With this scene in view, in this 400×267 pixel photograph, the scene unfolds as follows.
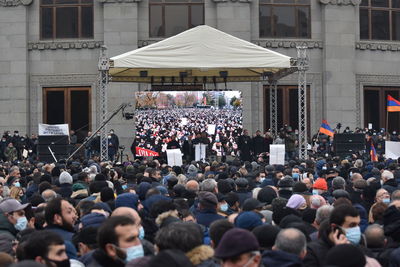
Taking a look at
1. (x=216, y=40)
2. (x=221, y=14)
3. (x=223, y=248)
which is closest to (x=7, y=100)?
(x=221, y=14)

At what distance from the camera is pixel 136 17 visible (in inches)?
1492

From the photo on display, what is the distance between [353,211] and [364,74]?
32876 mm

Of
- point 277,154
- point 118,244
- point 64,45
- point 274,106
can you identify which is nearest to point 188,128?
point 274,106

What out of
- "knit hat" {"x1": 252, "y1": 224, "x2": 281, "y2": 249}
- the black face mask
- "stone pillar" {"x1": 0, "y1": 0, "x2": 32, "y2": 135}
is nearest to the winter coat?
"knit hat" {"x1": 252, "y1": 224, "x2": 281, "y2": 249}

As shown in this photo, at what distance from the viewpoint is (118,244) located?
22.2 feet

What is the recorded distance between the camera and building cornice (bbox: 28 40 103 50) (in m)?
38.4

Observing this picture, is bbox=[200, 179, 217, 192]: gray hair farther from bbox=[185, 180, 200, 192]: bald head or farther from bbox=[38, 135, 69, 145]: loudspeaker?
bbox=[38, 135, 69, 145]: loudspeaker

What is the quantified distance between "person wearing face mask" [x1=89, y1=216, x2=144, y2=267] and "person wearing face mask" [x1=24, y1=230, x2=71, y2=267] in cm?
33

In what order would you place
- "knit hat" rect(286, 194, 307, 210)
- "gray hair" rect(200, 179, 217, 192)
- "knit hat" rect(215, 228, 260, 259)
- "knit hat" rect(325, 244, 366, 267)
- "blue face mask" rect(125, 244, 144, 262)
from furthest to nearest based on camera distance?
"gray hair" rect(200, 179, 217, 192) → "knit hat" rect(286, 194, 307, 210) → "blue face mask" rect(125, 244, 144, 262) → "knit hat" rect(325, 244, 366, 267) → "knit hat" rect(215, 228, 260, 259)

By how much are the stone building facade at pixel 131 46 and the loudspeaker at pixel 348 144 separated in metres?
8.83

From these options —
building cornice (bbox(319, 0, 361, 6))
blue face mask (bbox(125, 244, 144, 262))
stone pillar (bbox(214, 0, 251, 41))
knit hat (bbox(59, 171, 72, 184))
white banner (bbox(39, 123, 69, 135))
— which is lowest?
blue face mask (bbox(125, 244, 144, 262))

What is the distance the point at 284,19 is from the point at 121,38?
24.7ft

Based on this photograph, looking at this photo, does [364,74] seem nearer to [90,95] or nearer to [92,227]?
[90,95]

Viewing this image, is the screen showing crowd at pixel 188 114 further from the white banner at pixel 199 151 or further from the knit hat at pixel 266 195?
the knit hat at pixel 266 195
